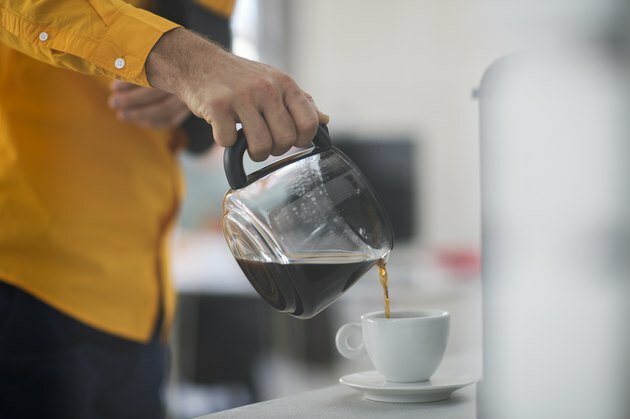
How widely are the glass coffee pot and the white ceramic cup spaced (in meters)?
0.09

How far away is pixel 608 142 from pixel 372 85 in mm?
3622

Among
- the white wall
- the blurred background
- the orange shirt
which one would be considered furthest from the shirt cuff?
the white wall

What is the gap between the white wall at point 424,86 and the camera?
364 cm

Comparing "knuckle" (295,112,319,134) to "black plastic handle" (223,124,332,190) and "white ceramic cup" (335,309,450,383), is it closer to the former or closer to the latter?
"black plastic handle" (223,124,332,190)

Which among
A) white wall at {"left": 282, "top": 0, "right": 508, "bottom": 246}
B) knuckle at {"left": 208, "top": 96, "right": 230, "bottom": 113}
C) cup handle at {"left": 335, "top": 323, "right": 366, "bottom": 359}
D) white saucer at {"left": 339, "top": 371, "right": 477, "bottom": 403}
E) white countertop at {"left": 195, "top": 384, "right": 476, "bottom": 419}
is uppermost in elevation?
white wall at {"left": 282, "top": 0, "right": 508, "bottom": 246}

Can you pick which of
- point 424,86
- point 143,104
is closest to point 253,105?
point 143,104

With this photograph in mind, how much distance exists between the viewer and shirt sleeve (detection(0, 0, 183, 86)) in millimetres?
772

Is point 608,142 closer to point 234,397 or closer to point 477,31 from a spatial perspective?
point 234,397

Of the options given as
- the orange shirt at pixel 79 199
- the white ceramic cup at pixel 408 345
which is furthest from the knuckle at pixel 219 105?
the orange shirt at pixel 79 199

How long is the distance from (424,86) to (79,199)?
110 inches

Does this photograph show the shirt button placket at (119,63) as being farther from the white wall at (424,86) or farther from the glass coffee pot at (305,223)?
the white wall at (424,86)

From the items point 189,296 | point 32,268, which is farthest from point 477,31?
point 32,268

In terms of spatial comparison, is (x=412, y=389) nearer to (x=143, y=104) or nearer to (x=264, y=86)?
(x=264, y=86)

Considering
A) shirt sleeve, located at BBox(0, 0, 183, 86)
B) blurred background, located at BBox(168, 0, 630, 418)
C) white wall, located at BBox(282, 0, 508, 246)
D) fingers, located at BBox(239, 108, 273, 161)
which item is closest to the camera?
fingers, located at BBox(239, 108, 273, 161)
